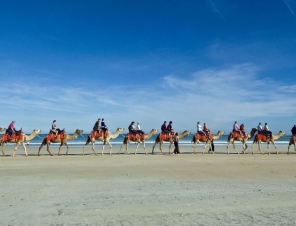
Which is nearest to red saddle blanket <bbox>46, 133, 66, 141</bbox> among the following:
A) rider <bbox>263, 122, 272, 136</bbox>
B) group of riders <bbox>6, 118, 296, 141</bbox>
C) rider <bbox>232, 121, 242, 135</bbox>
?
group of riders <bbox>6, 118, 296, 141</bbox>

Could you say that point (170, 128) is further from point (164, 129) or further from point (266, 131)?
point (266, 131)

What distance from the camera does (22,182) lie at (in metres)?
11.2

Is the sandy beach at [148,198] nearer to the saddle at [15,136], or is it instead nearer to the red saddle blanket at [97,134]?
the saddle at [15,136]

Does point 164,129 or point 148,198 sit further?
point 164,129

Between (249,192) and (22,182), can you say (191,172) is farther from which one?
(22,182)

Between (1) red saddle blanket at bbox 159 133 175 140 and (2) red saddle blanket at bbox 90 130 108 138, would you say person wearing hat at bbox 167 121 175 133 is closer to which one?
(1) red saddle blanket at bbox 159 133 175 140

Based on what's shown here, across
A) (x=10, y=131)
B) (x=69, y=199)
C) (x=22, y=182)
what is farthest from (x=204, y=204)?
(x=10, y=131)

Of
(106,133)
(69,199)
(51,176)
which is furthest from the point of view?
(106,133)

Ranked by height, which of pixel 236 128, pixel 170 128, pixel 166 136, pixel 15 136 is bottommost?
pixel 15 136

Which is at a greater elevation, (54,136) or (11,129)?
(11,129)

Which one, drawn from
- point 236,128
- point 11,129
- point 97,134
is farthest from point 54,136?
point 236,128

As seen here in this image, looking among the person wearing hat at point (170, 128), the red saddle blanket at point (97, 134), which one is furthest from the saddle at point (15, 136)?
the person wearing hat at point (170, 128)

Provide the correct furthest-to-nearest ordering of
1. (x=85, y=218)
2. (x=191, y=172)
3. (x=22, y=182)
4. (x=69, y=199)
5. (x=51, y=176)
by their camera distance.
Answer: (x=191, y=172) < (x=51, y=176) < (x=22, y=182) < (x=69, y=199) < (x=85, y=218)

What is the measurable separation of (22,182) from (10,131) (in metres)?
12.4
